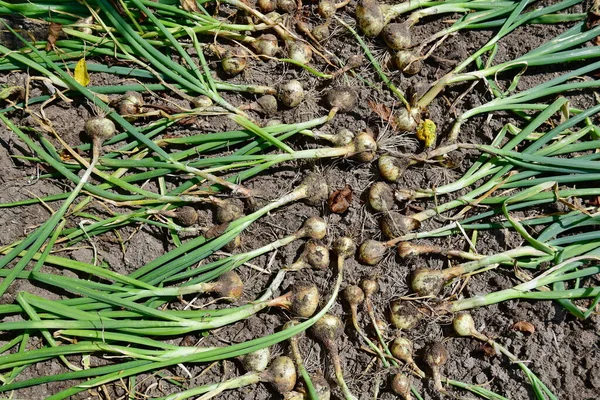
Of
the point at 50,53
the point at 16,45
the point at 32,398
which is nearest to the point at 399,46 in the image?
the point at 50,53

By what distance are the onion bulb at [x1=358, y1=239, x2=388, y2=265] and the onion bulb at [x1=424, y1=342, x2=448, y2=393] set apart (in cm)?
36

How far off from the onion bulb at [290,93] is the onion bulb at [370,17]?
1.08ft

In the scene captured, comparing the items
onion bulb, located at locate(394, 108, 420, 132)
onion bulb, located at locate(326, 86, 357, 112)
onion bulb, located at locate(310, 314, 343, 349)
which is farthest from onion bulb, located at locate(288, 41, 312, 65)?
onion bulb, located at locate(310, 314, 343, 349)

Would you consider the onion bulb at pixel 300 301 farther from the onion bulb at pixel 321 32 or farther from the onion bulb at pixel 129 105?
the onion bulb at pixel 321 32

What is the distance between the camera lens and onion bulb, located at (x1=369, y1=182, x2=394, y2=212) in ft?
5.54

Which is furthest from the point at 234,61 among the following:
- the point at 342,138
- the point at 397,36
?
the point at 397,36

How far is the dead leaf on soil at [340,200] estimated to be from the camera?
169 cm

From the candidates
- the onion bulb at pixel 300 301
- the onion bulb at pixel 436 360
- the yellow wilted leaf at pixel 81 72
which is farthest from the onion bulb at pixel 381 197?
the yellow wilted leaf at pixel 81 72

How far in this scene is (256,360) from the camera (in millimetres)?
1605

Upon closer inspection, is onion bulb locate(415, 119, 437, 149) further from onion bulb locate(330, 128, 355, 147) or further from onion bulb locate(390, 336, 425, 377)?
onion bulb locate(390, 336, 425, 377)

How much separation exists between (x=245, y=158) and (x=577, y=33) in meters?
1.31

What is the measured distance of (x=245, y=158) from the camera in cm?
158

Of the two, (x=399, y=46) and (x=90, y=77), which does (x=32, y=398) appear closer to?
(x=90, y=77)

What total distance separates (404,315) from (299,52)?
3.33ft
